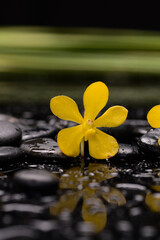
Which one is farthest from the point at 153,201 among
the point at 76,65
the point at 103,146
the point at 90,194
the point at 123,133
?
the point at 76,65

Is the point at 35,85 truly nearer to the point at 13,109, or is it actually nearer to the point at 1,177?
the point at 13,109

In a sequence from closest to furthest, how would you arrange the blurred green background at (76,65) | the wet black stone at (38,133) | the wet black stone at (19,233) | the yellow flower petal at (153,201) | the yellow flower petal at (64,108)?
the wet black stone at (19,233) < the yellow flower petal at (153,201) < the yellow flower petal at (64,108) < the wet black stone at (38,133) < the blurred green background at (76,65)

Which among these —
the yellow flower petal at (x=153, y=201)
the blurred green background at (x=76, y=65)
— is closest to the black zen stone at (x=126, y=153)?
the yellow flower petal at (x=153, y=201)

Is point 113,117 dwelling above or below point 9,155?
→ above

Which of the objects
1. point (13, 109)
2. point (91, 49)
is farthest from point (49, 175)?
point (91, 49)

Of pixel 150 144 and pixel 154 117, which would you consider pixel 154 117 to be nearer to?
pixel 154 117

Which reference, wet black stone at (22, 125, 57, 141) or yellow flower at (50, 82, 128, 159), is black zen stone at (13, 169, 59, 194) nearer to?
yellow flower at (50, 82, 128, 159)

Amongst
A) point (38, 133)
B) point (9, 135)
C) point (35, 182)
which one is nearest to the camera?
point (35, 182)

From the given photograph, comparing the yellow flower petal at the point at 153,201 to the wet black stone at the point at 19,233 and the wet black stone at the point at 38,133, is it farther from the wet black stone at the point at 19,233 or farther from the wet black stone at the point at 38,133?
the wet black stone at the point at 38,133

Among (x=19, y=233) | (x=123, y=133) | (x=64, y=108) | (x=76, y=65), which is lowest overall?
(x=19, y=233)
